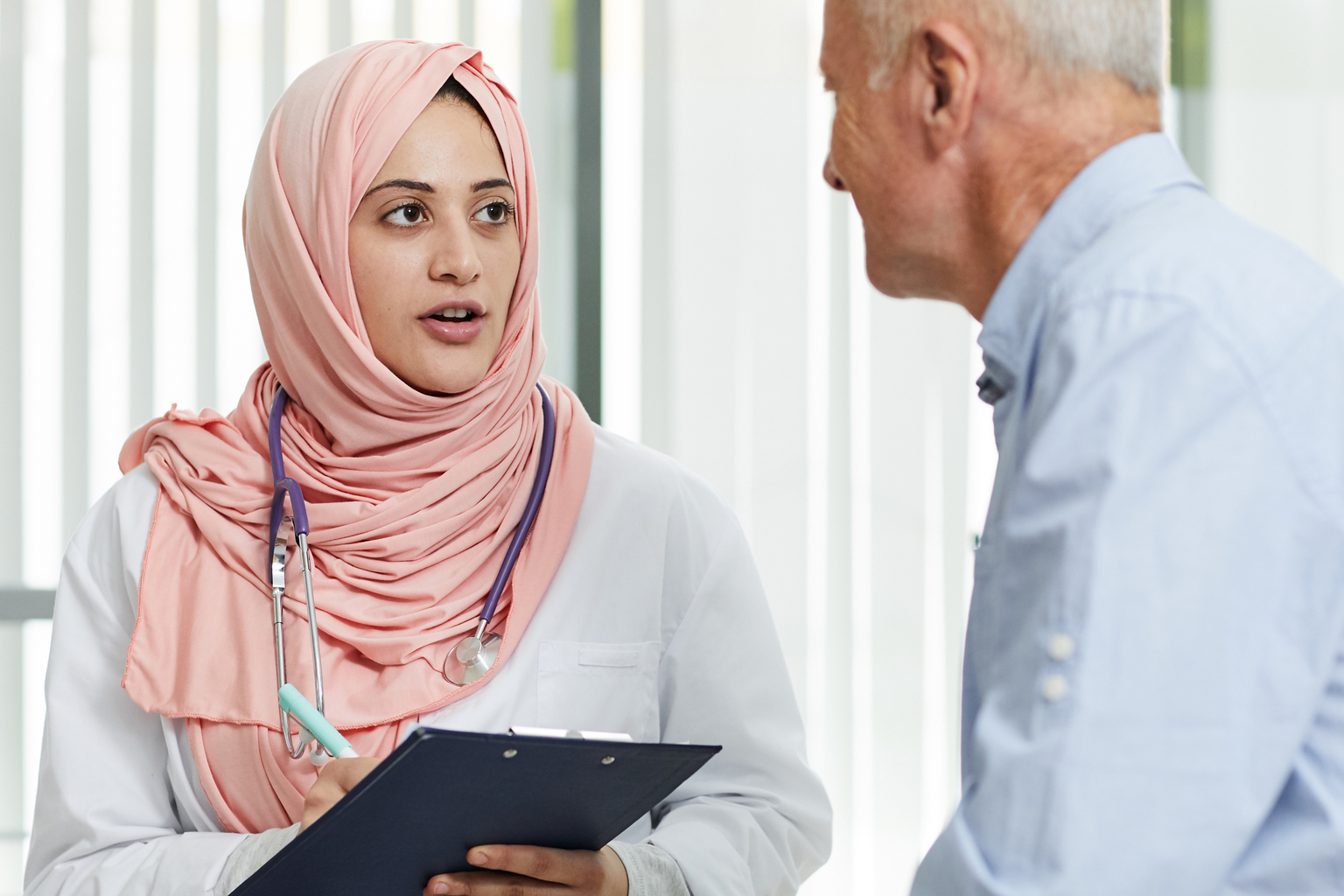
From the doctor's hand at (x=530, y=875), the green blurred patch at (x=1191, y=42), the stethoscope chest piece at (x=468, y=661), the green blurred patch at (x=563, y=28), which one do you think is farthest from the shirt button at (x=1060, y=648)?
the green blurred patch at (x=1191, y=42)

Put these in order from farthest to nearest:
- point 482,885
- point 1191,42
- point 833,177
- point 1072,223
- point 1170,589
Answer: point 1191,42
point 482,885
point 833,177
point 1072,223
point 1170,589

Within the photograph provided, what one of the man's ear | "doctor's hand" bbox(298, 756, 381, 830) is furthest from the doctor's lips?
the man's ear

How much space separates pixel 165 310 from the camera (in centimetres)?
221

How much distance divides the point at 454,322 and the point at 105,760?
2.11 feet

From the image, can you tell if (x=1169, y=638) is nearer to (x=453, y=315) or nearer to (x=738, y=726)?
(x=738, y=726)

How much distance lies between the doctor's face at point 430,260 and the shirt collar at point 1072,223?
800mm

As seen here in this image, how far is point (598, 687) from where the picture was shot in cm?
139

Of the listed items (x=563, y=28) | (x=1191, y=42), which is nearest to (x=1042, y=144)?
A: (x=563, y=28)

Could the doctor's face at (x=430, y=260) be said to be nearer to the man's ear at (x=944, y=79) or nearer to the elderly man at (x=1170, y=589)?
the man's ear at (x=944, y=79)

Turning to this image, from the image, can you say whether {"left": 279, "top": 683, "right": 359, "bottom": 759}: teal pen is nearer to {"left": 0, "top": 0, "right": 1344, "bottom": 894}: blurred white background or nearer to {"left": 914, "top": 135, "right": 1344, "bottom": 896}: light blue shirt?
{"left": 914, "top": 135, "right": 1344, "bottom": 896}: light blue shirt

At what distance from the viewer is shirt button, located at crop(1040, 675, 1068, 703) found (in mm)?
600

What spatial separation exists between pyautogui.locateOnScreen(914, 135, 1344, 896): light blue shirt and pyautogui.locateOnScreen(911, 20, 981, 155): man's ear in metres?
0.17

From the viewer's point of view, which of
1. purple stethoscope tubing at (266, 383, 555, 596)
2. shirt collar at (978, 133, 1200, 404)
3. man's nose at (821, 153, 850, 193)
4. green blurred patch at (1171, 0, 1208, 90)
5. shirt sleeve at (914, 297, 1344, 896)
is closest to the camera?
shirt sleeve at (914, 297, 1344, 896)

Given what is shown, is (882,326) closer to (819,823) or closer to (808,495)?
(808,495)
